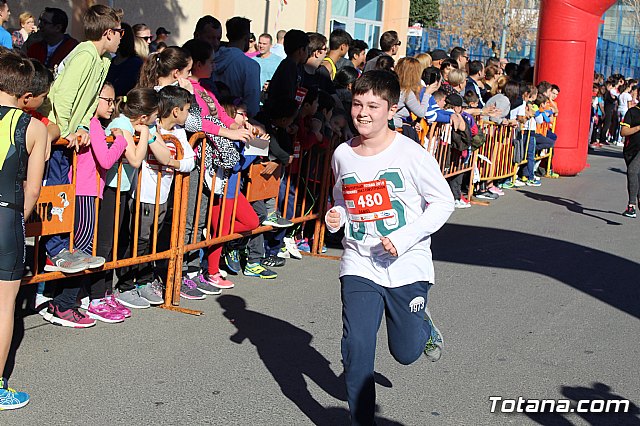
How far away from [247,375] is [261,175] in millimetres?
2961

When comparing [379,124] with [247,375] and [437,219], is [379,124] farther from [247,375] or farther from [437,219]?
[247,375]

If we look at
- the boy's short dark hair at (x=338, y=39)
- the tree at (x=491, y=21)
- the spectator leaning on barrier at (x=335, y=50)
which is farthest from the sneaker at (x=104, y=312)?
the tree at (x=491, y=21)

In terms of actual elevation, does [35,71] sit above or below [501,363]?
above

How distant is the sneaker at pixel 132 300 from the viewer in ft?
22.8

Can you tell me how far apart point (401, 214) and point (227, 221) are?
3387 mm

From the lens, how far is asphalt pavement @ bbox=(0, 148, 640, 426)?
509cm

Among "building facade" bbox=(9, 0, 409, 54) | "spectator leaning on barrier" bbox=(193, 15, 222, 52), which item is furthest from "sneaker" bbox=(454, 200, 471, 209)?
"building facade" bbox=(9, 0, 409, 54)

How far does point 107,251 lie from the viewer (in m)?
6.45

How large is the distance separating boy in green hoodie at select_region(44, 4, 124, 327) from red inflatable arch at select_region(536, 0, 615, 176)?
12400 millimetres

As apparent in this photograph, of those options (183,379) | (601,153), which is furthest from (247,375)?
(601,153)

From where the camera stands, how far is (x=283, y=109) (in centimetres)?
835

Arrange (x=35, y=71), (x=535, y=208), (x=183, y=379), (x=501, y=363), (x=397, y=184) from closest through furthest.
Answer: (x=397, y=184)
(x=35, y=71)
(x=183, y=379)
(x=501, y=363)
(x=535, y=208)

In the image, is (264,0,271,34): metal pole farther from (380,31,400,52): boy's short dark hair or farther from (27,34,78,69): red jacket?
(27,34,78,69): red jacket

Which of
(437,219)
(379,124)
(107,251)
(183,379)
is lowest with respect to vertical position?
(183,379)
